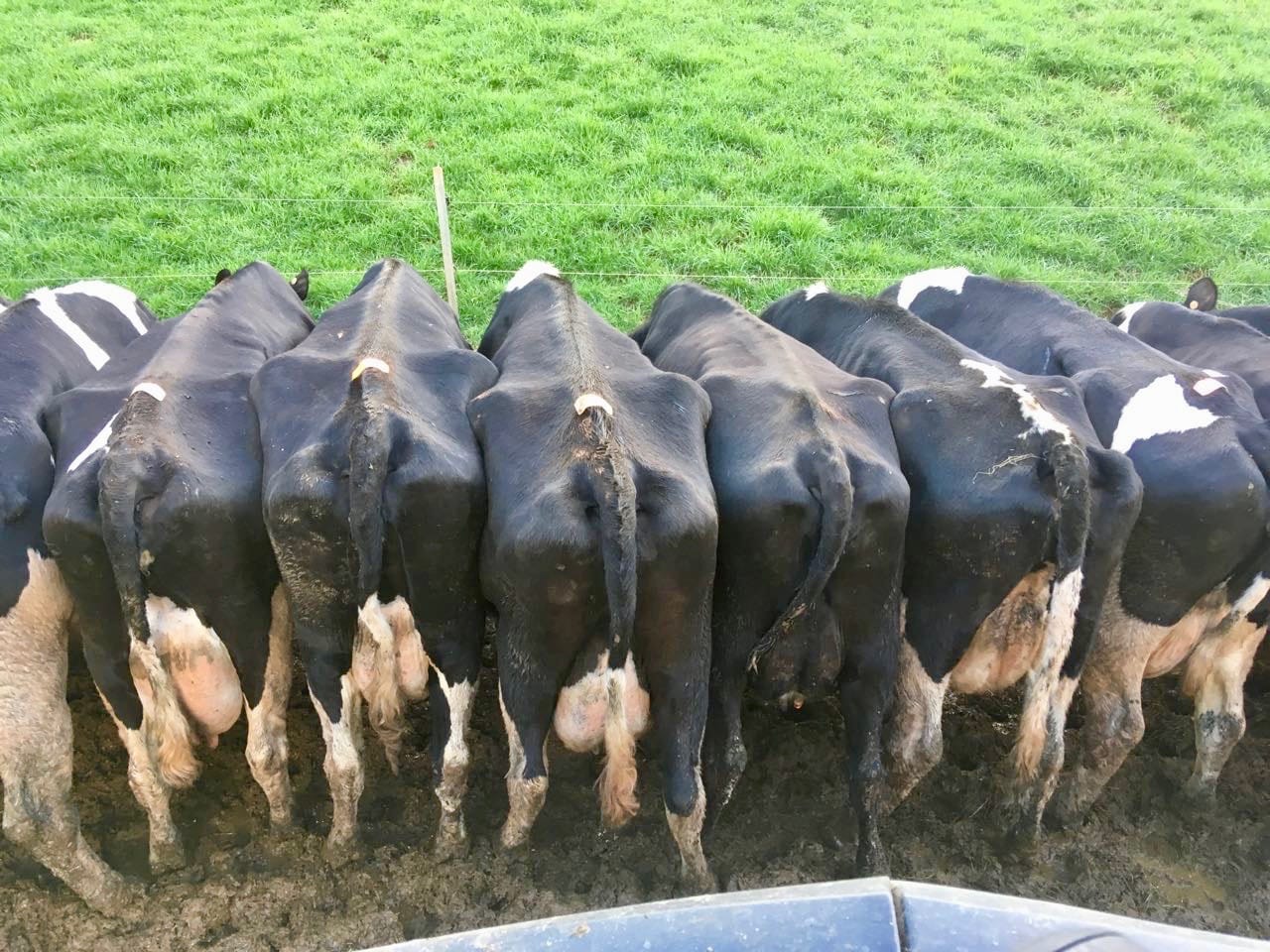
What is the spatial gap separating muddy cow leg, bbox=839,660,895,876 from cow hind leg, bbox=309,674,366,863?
1.82m

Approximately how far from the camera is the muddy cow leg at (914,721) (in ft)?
12.2

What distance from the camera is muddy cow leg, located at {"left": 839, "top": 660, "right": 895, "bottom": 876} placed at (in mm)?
3609

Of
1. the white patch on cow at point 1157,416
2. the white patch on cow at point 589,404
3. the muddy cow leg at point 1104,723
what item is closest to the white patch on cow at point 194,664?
the white patch on cow at point 589,404

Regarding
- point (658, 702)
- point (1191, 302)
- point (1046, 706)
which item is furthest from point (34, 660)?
point (1191, 302)

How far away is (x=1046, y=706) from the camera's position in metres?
3.65

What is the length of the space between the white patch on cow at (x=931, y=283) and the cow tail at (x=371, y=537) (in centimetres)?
330

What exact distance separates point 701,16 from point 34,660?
10.1 meters

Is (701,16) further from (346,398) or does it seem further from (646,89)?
(346,398)

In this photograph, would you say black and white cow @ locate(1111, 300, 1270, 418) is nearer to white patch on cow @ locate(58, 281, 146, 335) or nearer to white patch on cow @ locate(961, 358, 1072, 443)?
white patch on cow @ locate(961, 358, 1072, 443)

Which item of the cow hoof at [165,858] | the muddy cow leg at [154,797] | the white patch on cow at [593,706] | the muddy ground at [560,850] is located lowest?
the muddy ground at [560,850]

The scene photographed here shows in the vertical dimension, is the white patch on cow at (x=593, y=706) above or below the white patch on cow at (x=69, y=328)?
below

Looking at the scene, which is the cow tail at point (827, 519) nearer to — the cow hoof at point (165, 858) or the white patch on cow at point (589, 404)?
the white patch on cow at point (589, 404)

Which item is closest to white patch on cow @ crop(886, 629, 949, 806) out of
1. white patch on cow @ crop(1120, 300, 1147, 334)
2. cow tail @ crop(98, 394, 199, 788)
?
cow tail @ crop(98, 394, 199, 788)

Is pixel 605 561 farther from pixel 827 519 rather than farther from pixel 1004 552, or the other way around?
pixel 1004 552
